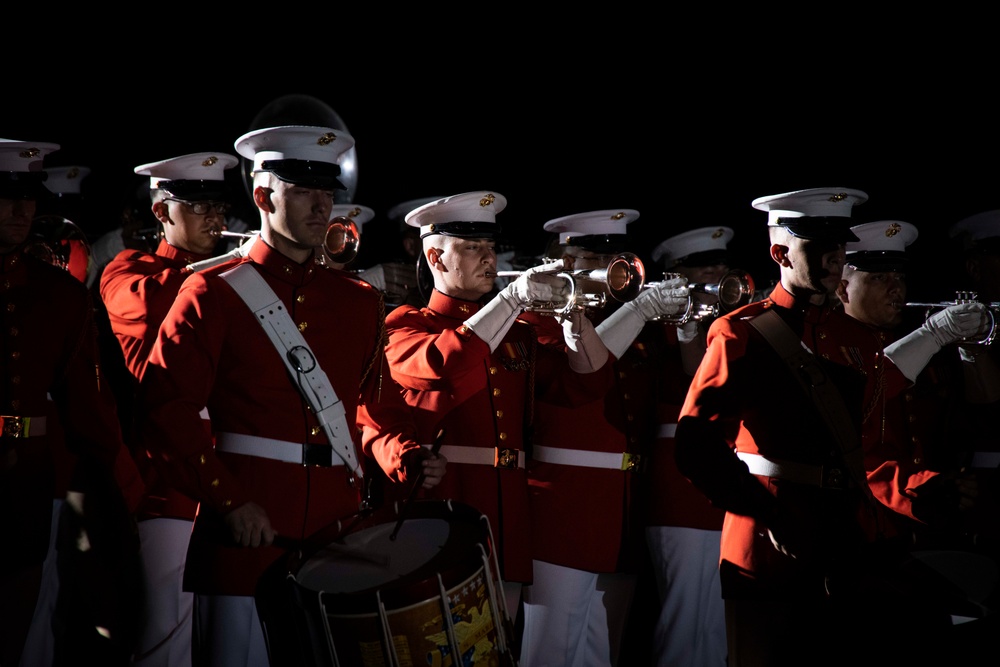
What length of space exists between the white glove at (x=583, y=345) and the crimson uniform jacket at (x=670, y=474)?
44 centimetres

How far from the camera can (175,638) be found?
3.99 meters

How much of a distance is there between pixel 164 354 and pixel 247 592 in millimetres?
682

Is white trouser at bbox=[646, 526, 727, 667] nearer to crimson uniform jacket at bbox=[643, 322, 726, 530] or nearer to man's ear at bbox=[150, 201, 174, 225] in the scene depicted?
crimson uniform jacket at bbox=[643, 322, 726, 530]

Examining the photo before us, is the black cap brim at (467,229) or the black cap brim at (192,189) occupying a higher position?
the black cap brim at (192,189)

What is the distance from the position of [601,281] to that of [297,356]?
54.3 inches

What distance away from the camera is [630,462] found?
4.48 m

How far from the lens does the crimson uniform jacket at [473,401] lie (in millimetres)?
3930

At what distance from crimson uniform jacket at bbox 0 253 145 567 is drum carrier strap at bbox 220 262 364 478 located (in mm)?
783

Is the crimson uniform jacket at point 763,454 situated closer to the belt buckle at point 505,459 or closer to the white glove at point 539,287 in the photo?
the white glove at point 539,287

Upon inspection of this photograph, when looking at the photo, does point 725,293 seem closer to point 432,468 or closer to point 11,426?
point 432,468

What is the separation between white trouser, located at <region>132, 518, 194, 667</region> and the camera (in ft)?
12.9

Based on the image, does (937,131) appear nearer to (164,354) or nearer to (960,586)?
(960,586)

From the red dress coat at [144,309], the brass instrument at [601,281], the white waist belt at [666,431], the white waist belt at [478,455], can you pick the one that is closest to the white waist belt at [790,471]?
the brass instrument at [601,281]

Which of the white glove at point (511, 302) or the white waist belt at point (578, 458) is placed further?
the white waist belt at point (578, 458)
